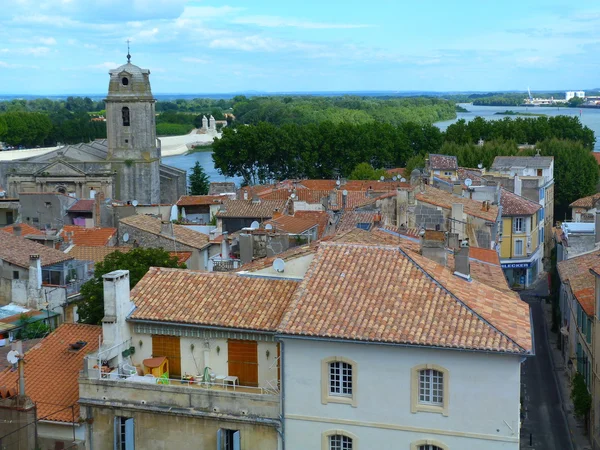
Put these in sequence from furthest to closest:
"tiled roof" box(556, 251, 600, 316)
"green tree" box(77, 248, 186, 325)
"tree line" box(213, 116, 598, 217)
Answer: "tree line" box(213, 116, 598, 217) < "tiled roof" box(556, 251, 600, 316) < "green tree" box(77, 248, 186, 325)

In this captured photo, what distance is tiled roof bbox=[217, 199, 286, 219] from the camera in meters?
46.8

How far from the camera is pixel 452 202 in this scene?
3834 cm

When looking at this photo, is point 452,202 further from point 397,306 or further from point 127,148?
point 127,148

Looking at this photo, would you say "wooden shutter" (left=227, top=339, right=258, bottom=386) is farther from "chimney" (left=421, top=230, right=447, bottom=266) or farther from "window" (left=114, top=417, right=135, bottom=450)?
"chimney" (left=421, top=230, right=447, bottom=266)

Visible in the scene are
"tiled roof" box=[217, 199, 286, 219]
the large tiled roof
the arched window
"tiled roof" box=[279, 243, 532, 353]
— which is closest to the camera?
"tiled roof" box=[279, 243, 532, 353]

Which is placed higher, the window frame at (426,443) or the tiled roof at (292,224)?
the tiled roof at (292,224)

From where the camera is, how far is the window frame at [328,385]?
57.0 ft

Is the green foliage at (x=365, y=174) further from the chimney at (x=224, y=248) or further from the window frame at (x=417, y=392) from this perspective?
the window frame at (x=417, y=392)

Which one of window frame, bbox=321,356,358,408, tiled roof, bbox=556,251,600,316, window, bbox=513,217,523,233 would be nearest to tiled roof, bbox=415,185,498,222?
tiled roof, bbox=556,251,600,316

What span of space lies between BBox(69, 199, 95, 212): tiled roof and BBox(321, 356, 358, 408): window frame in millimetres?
32990

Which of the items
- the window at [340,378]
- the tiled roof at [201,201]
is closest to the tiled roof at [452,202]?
the tiled roof at [201,201]

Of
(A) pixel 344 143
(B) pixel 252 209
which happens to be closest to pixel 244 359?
(B) pixel 252 209

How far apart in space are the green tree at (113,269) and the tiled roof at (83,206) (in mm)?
18541

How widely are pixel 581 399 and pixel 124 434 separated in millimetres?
14707
